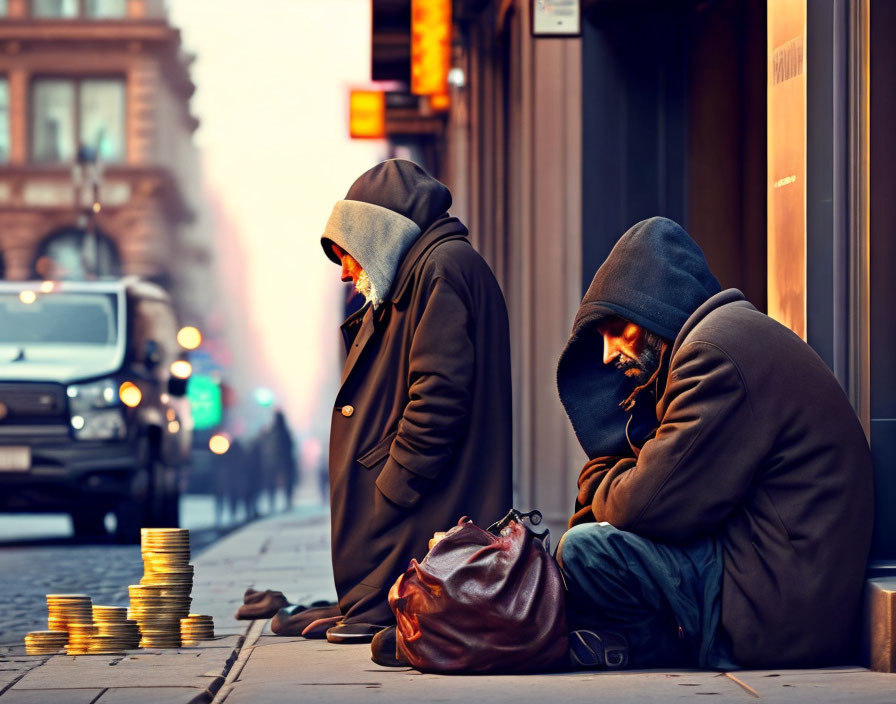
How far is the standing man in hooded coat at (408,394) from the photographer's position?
5535mm

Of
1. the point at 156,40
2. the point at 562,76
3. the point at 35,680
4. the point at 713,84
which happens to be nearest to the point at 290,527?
the point at 562,76

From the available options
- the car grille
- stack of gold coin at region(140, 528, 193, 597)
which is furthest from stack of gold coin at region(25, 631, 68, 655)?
the car grille

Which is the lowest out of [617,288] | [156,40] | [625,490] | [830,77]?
[625,490]

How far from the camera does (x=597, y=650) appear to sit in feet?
15.8

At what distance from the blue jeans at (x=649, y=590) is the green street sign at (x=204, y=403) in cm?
2557

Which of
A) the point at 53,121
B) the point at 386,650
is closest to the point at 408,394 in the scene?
the point at 386,650

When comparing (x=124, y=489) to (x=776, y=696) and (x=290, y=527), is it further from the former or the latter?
(x=776, y=696)

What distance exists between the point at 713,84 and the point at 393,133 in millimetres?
13381

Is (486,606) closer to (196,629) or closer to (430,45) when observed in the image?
(196,629)

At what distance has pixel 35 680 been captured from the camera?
4.99m

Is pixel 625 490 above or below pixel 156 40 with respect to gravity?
below

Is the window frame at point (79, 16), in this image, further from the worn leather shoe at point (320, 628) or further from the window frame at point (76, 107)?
the worn leather shoe at point (320, 628)

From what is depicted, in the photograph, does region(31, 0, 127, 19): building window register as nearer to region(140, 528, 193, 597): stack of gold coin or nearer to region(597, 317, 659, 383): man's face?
region(140, 528, 193, 597): stack of gold coin

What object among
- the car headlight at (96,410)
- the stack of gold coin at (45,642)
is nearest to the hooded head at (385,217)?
the stack of gold coin at (45,642)
